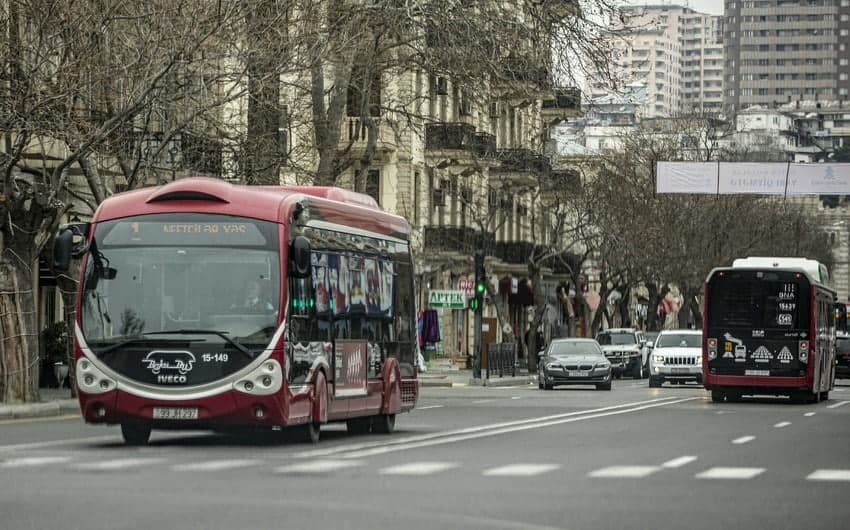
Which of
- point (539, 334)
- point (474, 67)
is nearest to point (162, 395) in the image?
point (474, 67)

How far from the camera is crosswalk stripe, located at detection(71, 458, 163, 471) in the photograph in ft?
58.7

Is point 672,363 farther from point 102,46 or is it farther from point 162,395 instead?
point 162,395

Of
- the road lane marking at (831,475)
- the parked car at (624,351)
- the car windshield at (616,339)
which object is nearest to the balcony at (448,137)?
the car windshield at (616,339)

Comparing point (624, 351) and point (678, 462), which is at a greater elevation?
point (624, 351)

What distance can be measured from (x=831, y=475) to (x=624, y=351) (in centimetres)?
5346

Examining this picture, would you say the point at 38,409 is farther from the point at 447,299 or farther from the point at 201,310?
the point at 447,299

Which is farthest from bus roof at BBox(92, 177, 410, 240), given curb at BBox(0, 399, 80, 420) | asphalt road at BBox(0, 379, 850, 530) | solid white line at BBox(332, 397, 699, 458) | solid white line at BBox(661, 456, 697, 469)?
curb at BBox(0, 399, 80, 420)

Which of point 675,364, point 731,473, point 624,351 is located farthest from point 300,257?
point 624,351

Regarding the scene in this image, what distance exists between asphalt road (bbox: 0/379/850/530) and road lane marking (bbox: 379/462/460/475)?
18mm

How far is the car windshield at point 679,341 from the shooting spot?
5756 centimetres

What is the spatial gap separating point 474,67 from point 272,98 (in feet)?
13.6

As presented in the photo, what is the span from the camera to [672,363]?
5678 centimetres

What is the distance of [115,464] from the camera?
18516mm

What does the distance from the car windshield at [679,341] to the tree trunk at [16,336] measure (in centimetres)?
2843
